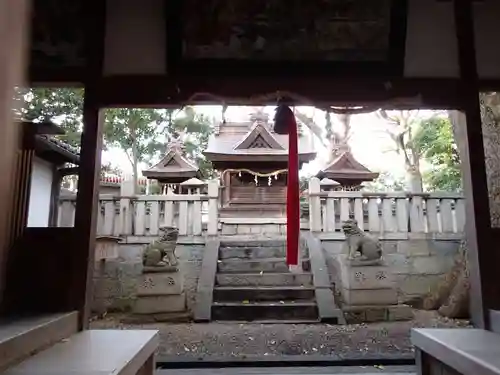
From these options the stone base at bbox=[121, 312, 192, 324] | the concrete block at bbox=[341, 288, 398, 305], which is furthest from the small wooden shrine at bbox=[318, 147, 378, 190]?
the stone base at bbox=[121, 312, 192, 324]

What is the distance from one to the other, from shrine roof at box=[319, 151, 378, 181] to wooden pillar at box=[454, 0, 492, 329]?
10423mm

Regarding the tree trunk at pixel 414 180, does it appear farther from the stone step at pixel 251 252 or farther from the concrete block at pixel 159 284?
the concrete block at pixel 159 284

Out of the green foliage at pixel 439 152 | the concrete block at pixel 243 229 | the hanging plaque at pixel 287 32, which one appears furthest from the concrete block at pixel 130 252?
the green foliage at pixel 439 152

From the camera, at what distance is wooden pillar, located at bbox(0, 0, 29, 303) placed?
61cm

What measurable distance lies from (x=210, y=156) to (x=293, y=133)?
9.05 metres

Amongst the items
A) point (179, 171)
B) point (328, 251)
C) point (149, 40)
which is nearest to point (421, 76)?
point (149, 40)

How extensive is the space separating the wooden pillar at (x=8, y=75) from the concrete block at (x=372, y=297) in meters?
7.41

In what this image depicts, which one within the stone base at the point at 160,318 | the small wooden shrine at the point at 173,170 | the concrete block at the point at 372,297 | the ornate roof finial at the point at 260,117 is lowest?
the stone base at the point at 160,318

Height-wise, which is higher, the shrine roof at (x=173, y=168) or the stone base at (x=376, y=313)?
the shrine roof at (x=173, y=168)

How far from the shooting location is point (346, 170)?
14.0 meters

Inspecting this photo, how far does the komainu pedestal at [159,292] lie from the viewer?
7297mm

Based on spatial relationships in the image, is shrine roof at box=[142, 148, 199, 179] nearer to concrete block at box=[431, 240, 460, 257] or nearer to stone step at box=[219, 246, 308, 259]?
stone step at box=[219, 246, 308, 259]

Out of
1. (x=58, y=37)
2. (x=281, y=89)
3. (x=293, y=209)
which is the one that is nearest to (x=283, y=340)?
(x=293, y=209)

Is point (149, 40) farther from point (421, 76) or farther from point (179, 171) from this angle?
point (179, 171)
